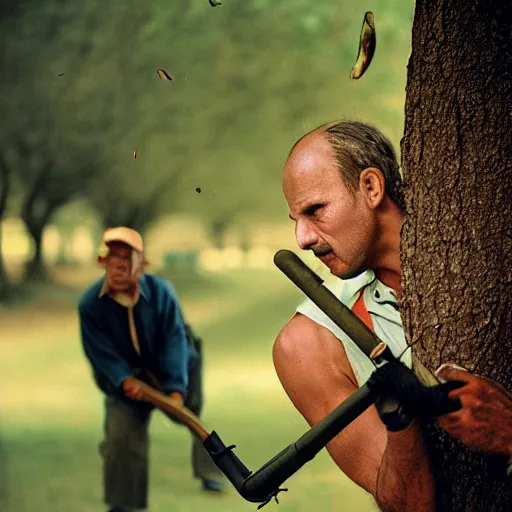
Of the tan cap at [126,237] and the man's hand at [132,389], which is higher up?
the tan cap at [126,237]

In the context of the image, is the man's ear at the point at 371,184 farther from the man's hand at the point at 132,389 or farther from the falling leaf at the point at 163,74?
the man's hand at the point at 132,389

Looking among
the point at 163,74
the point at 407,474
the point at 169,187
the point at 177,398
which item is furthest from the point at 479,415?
the point at 163,74

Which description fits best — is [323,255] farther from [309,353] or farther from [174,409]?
[174,409]

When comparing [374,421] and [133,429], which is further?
[133,429]

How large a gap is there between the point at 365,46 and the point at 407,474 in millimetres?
1360

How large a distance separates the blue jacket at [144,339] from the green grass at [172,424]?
2.4 inches

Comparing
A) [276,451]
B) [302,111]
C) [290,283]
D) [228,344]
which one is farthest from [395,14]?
[276,451]

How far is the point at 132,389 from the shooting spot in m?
3.70

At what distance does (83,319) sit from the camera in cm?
373

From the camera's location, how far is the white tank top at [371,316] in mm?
3283

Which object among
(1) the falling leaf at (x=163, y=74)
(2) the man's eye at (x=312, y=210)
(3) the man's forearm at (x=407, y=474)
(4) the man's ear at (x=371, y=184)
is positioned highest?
(1) the falling leaf at (x=163, y=74)

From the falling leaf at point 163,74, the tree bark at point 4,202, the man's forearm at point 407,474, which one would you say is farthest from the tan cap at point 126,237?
the man's forearm at point 407,474

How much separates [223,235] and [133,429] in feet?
2.47

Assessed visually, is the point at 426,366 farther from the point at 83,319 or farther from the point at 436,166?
the point at 83,319
